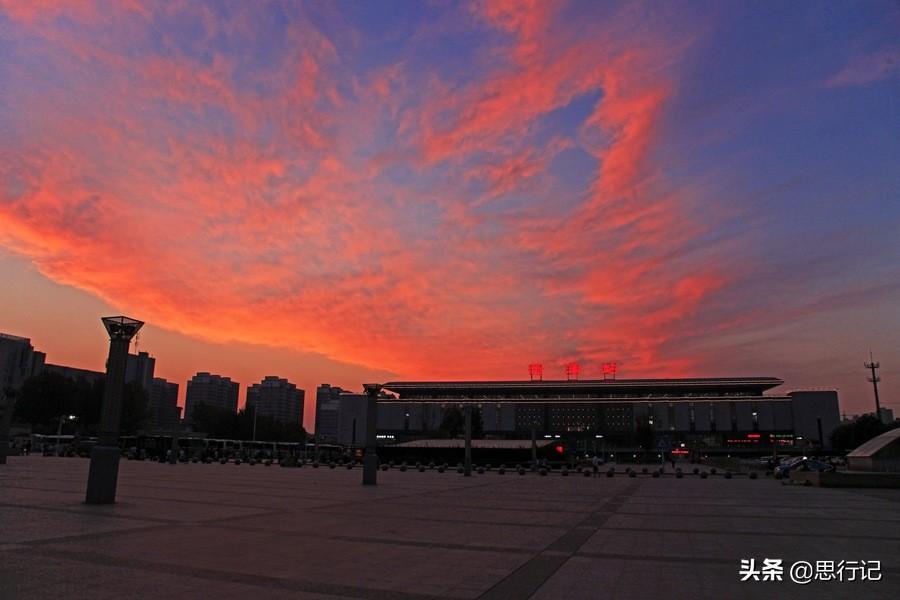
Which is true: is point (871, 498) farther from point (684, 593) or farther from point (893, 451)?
point (684, 593)

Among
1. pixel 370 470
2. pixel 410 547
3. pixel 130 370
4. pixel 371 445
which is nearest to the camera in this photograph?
pixel 410 547

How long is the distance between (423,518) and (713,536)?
705cm

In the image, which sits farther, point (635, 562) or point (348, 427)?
point (348, 427)

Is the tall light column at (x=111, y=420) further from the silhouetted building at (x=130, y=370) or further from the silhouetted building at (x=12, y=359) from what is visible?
the silhouetted building at (x=130, y=370)

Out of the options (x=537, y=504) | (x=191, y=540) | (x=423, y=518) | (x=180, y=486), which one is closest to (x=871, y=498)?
(x=537, y=504)

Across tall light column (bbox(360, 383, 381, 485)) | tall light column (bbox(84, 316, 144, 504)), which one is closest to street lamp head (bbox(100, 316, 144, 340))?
tall light column (bbox(84, 316, 144, 504))

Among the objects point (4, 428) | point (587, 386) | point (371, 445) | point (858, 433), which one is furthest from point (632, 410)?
point (4, 428)

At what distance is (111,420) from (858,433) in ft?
382

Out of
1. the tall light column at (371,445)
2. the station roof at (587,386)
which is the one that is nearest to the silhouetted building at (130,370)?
the station roof at (587,386)

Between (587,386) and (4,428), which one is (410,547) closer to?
(4,428)

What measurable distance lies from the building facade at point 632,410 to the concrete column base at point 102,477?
12074 cm

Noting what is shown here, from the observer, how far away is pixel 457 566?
9.77 meters

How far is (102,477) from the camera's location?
17047 millimetres

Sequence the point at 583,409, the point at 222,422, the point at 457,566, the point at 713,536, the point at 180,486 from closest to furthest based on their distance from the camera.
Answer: the point at 457,566, the point at 713,536, the point at 180,486, the point at 222,422, the point at 583,409
